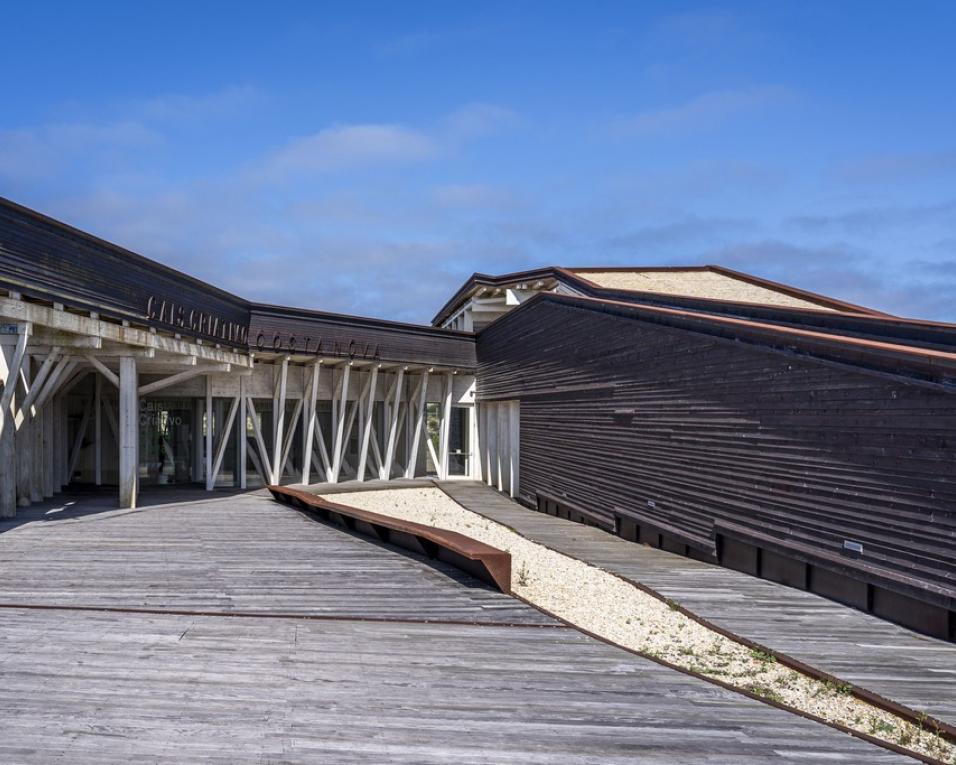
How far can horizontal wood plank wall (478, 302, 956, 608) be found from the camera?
7746mm

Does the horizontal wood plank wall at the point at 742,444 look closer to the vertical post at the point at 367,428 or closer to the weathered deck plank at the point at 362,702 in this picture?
the weathered deck plank at the point at 362,702

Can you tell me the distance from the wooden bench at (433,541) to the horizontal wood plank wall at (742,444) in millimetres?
4098

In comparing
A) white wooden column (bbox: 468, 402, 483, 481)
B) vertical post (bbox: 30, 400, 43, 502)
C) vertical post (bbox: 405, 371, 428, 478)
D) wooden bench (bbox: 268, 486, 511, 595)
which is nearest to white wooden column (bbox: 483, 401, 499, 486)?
white wooden column (bbox: 468, 402, 483, 481)

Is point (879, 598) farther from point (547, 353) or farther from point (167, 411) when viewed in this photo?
point (167, 411)

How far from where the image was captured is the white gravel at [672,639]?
5.45 metres

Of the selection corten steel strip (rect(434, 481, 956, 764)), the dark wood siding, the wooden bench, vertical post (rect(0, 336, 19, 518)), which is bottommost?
corten steel strip (rect(434, 481, 956, 764))

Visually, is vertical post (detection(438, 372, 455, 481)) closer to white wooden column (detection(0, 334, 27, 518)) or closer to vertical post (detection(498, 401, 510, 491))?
vertical post (detection(498, 401, 510, 491))

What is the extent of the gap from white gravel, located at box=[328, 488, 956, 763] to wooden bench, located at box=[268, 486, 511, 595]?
0.91m

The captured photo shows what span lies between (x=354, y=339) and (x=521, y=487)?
675 centimetres

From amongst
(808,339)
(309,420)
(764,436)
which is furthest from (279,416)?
(808,339)

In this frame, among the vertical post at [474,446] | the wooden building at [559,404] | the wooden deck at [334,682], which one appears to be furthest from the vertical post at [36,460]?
the vertical post at [474,446]

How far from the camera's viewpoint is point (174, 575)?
884 cm

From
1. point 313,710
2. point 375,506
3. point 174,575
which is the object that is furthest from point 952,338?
point 375,506

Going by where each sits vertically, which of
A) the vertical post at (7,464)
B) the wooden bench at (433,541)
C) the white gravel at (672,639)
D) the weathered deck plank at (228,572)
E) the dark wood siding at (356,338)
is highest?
the dark wood siding at (356,338)
